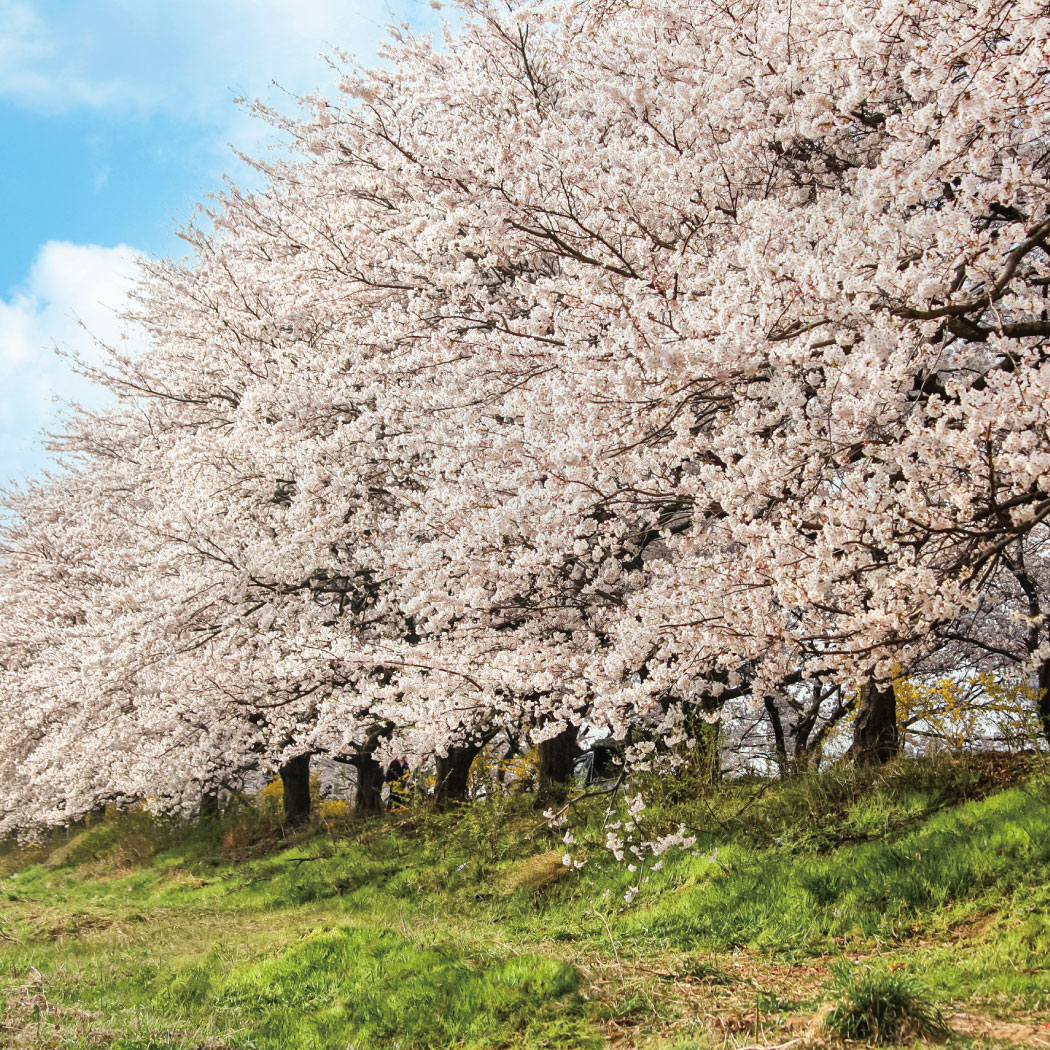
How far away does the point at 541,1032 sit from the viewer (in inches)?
179

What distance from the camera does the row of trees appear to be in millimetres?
4859

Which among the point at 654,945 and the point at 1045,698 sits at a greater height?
the point at 1045,698

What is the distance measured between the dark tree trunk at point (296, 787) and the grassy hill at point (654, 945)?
5578 mm

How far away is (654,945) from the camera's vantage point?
5.88 metres

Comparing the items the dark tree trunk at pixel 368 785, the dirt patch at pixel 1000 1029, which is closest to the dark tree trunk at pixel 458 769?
the dark tree trunk at pixel 368 785

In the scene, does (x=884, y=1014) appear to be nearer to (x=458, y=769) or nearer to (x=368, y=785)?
(x=458, y=769)

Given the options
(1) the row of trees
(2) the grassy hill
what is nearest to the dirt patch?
(2) the grassy hill

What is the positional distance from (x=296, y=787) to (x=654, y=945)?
11.5 m

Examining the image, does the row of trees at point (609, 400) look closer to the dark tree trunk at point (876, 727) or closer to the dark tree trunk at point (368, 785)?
the dark tree trunk at point (876, 727)

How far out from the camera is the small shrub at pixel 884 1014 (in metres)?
3.64

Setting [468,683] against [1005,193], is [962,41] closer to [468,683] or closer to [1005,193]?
[1005,193]

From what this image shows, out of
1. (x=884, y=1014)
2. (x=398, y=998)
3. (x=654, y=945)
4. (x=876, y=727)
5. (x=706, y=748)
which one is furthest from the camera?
(x=706, y=748)

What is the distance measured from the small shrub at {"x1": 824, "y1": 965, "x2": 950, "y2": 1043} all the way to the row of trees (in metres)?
1.88

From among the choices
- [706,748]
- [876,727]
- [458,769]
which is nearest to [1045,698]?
[876,727]
